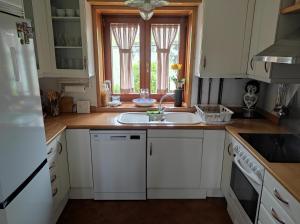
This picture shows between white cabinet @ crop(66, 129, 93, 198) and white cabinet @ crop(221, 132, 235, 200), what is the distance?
1339 mm

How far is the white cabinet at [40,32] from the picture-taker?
6.41 ft

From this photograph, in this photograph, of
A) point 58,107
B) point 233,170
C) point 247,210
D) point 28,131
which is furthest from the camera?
point 58,107

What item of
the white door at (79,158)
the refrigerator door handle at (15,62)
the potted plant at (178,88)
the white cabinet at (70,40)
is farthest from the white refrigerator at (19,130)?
the potted plant at (178,88)

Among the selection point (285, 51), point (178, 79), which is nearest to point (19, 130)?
point (285, 51)

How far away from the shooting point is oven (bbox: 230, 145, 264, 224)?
1.50 m

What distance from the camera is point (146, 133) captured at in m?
2.14

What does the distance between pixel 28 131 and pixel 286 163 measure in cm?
159

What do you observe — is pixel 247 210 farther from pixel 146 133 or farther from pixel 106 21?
pixel 106 21

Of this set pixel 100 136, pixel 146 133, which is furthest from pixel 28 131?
pixel 146 133

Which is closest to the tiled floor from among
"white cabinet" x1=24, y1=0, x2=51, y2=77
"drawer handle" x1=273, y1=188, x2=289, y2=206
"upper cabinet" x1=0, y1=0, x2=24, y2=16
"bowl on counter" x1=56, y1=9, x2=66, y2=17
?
"drawer handle" x1=273, y1=188, x2=289, y2=206

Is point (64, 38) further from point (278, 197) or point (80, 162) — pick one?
point (278, 197)

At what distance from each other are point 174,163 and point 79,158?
37.5 inches

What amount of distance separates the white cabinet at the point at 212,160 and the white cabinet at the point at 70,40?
1380 millimetres

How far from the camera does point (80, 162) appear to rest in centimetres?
221
